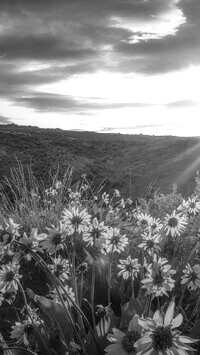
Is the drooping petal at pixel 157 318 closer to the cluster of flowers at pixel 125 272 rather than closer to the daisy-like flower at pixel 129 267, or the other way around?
the cluster of flowers at pixel 125 272

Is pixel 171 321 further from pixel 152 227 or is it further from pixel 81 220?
pixel 152 227

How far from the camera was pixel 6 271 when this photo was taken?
240cm

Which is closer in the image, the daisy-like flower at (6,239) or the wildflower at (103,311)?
the daisy-like flower at (6,239)

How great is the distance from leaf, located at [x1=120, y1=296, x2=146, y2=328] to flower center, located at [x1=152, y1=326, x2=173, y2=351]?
3.64ft

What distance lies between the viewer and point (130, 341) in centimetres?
174

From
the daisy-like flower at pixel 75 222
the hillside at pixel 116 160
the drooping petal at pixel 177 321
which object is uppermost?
the daisy-like flower at pixel 75 222

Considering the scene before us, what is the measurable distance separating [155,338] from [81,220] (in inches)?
38.8

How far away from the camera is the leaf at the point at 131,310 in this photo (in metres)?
2.62

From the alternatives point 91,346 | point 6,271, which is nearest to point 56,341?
point 91,346

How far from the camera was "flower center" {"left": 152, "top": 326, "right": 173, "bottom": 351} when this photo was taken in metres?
1.51

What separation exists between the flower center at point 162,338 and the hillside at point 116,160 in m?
11.7

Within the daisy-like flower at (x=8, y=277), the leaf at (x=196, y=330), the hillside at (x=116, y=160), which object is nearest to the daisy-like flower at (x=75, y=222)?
the daisy-like flower at (x=8, y=277)

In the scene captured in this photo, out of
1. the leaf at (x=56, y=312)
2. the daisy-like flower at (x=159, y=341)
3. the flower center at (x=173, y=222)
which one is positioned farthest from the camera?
the flower center at (x=173, y=222)

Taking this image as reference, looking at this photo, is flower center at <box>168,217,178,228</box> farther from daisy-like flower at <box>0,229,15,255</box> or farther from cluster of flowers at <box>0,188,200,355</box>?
daisy-like flower at <box>0,229,15,255</box>
